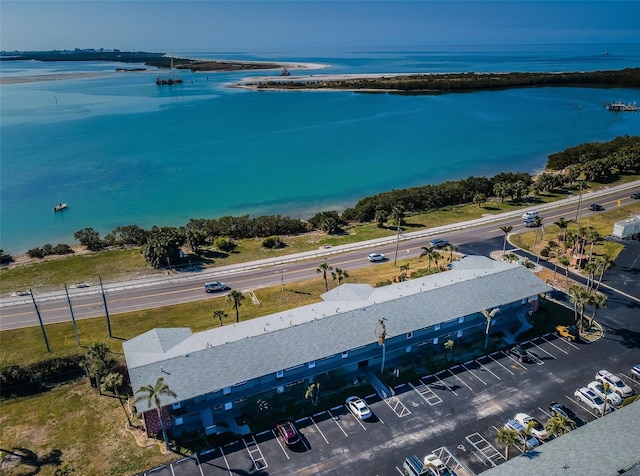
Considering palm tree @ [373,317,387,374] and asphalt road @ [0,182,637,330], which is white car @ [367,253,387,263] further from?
palm tree @ [373,317,387,374]

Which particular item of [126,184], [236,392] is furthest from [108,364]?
[126,184]

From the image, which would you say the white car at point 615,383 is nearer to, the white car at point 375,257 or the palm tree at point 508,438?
the palm tree at point 508,438

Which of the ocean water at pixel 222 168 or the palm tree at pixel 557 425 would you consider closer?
the palm tree at pixel 557 425

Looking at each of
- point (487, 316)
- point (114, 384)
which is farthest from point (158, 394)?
point (487, 316)

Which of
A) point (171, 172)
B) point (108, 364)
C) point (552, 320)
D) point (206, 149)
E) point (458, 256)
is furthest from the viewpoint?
point (206, 149)

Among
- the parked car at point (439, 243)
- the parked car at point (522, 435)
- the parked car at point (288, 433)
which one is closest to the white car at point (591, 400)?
the parked car at point (522, 435)

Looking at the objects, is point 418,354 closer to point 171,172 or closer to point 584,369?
point 584,369
